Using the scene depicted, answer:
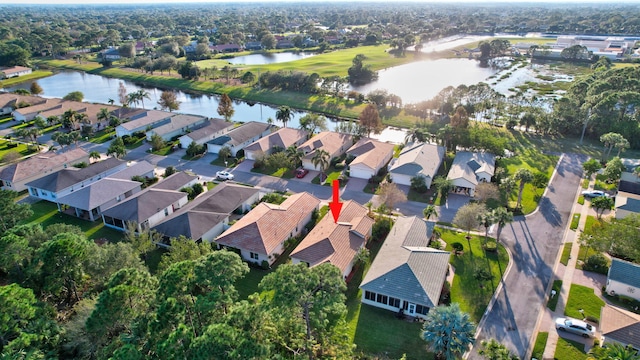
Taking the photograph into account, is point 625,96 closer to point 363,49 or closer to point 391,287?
point 391,287

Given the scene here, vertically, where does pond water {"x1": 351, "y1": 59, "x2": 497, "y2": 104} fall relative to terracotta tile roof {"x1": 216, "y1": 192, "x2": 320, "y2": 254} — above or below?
above

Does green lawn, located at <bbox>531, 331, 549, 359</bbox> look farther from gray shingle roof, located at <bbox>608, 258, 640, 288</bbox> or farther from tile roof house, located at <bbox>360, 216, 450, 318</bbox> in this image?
gray shingle roof, located at <bbox>608, 258, 640, 288</bbox>

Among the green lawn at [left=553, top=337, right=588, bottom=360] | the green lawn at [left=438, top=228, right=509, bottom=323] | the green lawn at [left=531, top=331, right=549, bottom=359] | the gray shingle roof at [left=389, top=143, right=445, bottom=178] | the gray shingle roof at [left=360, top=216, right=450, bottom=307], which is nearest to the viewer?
the green lawn at [left=553, top=337, right=588, bottom=360]

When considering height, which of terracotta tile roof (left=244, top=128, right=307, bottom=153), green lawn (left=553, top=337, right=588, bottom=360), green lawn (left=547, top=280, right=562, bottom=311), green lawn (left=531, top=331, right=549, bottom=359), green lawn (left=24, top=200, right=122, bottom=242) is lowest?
green lawn (left=24, top=200, right=122, bottom=242)

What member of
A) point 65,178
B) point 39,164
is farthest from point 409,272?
point 39,164

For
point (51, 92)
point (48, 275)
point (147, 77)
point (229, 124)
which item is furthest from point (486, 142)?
point (51, 92)

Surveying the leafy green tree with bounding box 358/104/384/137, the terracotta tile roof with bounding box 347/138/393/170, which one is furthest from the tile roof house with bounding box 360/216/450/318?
the leafy green tree with bounding box 358/104/384/137
